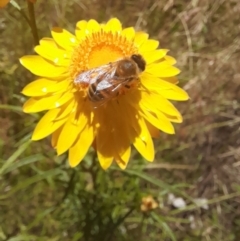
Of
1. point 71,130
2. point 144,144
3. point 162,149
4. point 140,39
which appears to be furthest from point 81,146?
point 162,149

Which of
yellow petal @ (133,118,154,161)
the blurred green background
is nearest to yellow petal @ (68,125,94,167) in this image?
yellow petal @ (133,118,154,161)

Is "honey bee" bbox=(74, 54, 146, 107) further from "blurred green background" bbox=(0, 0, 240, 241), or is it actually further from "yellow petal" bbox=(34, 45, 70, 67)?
"blurred green background" bbox=(0, 0, 240, 241)

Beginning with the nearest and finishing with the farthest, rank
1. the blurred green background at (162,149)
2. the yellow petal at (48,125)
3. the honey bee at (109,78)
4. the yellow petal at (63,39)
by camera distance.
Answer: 1. the honey bee at (109,78)
2. the yellow petal at (48,125)
3. the yellow petal at (63,39)
4. the blurred green background at (162,149)

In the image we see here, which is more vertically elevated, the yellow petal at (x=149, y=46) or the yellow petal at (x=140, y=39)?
the yellow petal at (x=140, y=39)

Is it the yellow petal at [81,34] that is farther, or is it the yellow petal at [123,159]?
the yellow petal at [81,34]

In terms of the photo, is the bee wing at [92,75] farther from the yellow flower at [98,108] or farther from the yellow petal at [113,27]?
the yellow petal at [113,27]

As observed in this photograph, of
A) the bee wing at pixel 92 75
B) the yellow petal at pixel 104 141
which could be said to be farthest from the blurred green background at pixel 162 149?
the bee wing at pixel 92 75
